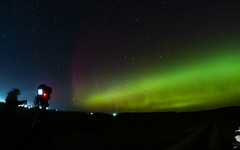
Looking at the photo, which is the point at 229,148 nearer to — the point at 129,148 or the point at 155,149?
the point at 155,149

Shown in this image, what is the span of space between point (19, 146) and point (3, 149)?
2.95 ft

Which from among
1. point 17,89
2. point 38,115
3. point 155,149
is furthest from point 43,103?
point 17,89

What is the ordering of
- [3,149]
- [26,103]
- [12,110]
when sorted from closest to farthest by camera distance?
[3,149] < [26,103] < [12,110]

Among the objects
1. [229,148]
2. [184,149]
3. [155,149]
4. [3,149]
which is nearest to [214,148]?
[229,148]

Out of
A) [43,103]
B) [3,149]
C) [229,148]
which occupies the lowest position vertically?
[229,148]

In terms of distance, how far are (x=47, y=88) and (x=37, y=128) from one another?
1.56m

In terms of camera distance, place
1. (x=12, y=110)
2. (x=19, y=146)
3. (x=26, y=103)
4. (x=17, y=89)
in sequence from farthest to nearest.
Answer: (x=17, y=89) → (x=12, y=110) → (x=26, y=103) → (x=19, y=146)

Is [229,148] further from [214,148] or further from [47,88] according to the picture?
[47,88]

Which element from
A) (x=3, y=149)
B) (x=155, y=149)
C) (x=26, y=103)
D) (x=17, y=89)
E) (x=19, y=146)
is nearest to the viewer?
(x=3, y=149)

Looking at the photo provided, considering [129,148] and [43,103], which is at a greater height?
[43,103]

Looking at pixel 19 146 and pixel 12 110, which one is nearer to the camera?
pixel 19 146

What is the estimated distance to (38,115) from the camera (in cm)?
1001

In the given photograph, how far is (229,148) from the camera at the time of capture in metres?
11.5

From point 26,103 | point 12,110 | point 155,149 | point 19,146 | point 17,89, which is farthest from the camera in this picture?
point 17,89
